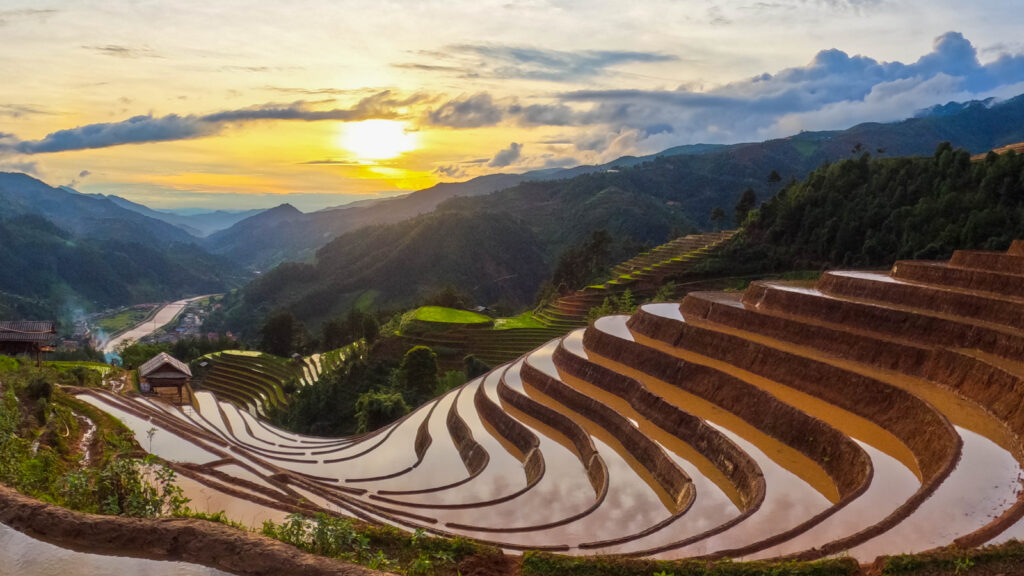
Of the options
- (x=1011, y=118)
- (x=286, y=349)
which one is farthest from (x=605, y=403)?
(x=1011, y=118)

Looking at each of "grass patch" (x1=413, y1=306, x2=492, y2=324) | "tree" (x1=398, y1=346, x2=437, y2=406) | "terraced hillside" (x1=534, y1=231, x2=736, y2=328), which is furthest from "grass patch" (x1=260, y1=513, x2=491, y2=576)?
"grass patch" (x1=413, y1=306, x2=492, y2=324)

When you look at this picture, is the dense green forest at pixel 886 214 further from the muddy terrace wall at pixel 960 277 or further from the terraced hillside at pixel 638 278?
the muddy terrace wall at pixel 960 277

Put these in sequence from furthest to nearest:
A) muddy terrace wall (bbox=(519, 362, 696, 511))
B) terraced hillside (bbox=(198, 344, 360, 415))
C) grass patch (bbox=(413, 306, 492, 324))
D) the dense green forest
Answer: grass patch (bbox=(413, 306, 492, 324)) → terraced hillside (bbox=(198, 344, 360, 415)) → the dense green forest → muddy terrace wall (bbox=(519, 362, 696, 511))

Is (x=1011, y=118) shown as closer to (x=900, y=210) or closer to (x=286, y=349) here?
(x=900, y=210)

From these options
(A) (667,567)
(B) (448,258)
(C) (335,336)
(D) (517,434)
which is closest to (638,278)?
(C) (335,336)

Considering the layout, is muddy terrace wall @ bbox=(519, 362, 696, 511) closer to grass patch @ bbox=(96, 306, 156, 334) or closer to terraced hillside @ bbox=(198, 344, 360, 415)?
terraced hillside @ bbox=(198, 344, 360, 415)

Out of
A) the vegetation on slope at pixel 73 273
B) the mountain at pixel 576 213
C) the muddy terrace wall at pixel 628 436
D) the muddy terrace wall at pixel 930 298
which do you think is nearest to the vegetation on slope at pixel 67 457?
the muddy terrace wall at pixel 628 436
